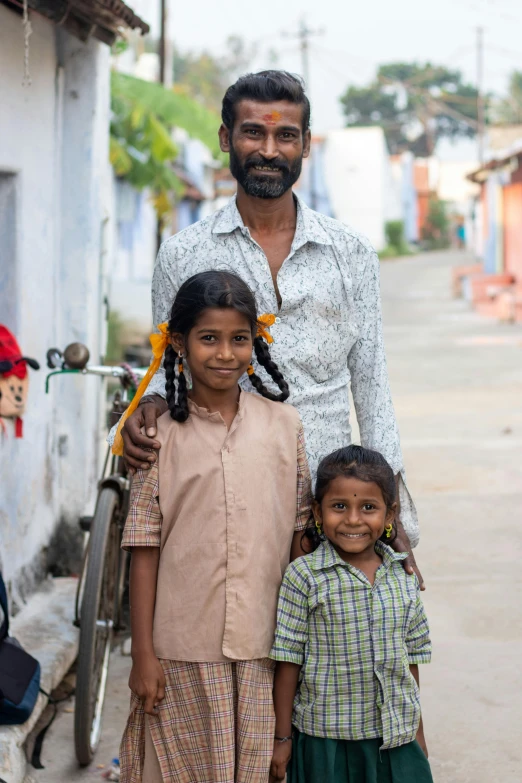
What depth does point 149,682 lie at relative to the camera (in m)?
2.42

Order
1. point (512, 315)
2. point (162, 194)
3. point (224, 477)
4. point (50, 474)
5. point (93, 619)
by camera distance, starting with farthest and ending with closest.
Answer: point (512, 315)
point (162, 194)
point (50, 474)
point (93, 619)
point (224, 477)

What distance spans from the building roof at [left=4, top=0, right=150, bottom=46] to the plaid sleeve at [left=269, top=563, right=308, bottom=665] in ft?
8.95

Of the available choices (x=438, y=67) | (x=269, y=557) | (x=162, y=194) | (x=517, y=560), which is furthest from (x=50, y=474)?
(x=438, y=67)

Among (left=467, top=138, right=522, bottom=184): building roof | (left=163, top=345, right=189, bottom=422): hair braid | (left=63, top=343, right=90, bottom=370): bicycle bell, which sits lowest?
(left=163, top=345, right=189, bottom=422): hair braid

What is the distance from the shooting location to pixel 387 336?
64.4 ft

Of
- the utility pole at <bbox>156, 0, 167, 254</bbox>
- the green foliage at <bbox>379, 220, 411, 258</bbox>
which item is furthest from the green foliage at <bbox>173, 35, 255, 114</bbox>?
the utility pole at <bbox>156, 0, 167, 254</bbox>

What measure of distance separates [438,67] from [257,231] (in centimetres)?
6112

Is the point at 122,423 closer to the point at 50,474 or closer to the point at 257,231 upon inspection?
the point at 257,231

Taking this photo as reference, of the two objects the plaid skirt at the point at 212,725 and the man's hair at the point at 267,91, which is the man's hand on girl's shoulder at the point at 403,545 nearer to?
the plaid skirt at the point at 212,725

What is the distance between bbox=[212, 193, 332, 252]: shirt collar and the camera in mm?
2656

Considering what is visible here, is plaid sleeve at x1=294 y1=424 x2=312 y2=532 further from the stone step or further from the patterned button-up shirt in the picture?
the stone step

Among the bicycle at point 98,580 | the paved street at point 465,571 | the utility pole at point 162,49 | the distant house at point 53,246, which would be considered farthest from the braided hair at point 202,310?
the utility pole at point 162,49

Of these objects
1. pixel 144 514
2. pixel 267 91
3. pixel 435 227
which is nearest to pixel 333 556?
pixel 144 514

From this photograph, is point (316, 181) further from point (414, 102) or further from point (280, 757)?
point (280, 757)
